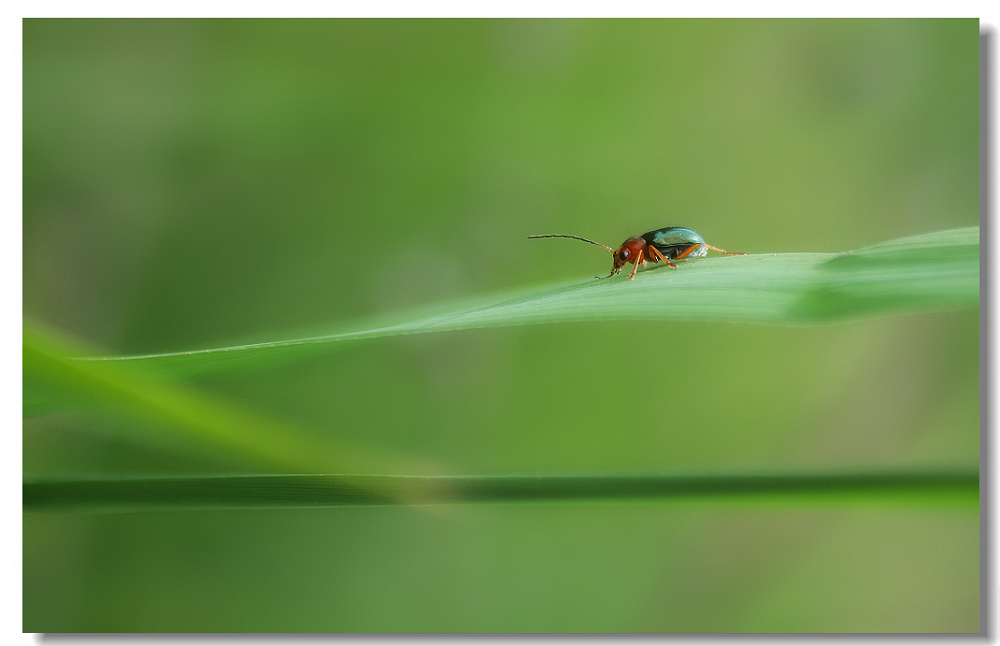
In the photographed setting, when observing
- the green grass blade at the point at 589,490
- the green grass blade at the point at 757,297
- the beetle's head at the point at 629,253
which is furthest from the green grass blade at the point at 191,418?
the beetle's head at the point at 629,253

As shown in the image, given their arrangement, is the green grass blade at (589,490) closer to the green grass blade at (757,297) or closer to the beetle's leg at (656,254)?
the green grass blade at (757,297)

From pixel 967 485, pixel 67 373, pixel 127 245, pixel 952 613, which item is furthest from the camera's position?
pixel 127 245

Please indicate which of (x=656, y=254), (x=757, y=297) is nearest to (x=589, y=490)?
(x=757, y=297)

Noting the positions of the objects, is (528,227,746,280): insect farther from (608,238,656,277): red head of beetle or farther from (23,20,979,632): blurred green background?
(23,20,979,632): blurred green background

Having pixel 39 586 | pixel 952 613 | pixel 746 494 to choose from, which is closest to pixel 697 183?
pixel 746 494

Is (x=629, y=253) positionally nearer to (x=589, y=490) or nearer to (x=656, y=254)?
(x=656, y=254)

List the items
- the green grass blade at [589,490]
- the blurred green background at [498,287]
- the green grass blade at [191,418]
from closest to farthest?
1. the green grass blade at [589,490]
2. the green grass blade at [191,418]
3. the blurred green background at [498,287]

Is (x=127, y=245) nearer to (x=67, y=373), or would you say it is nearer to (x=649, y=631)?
(x=67, y=373)

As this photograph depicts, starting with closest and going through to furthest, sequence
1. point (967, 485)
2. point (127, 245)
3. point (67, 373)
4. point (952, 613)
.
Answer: point (967, 485) < point (67, 373) < point (952, 613) < point (127, 245)
